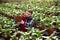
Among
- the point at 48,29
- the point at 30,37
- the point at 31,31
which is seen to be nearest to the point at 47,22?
the point at 48,29

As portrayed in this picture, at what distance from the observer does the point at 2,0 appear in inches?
452

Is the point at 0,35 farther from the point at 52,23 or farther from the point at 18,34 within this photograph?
the point at 52,23

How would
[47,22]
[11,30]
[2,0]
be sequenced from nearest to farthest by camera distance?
[11,30] < [47,22] < [2,0]

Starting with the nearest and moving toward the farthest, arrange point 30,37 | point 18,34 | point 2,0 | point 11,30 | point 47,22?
point 30,37 < point 18,34 < point 11,30 < point 47,22 < point 2,0

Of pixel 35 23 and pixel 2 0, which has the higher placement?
pixel 35 23

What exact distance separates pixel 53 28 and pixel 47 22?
288 mm

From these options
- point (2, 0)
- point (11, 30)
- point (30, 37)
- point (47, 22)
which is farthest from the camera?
point (2, 0)

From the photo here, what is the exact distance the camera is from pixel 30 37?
3848 millimetres

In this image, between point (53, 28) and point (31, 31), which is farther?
point (53, 28)

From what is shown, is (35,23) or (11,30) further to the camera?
(35,23)

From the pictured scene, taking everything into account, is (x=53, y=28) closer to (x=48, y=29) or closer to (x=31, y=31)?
(x=48, y=29)

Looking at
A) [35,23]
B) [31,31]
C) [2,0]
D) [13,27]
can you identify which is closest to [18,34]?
[31,31]

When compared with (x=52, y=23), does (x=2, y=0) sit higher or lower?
lower

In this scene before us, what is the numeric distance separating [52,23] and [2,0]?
23.8 feet
